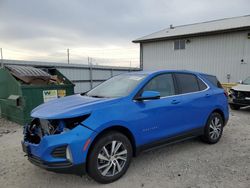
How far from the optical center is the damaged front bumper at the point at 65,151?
2.99 metres

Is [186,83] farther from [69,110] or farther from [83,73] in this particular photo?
[83,73]

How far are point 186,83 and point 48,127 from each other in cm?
276

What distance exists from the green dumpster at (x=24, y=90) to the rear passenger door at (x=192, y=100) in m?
4.27

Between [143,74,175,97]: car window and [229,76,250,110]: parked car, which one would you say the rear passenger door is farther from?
[229,76,250,110]: parked car

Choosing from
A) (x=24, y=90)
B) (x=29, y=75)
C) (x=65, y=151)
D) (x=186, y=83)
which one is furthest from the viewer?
(x=29, y=75)

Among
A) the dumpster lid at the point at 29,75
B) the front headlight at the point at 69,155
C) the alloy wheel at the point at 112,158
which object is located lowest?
the alloy wheel at the point at 112,158

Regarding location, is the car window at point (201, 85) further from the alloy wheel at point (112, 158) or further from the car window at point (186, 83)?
the alloy wheel at point (112, 158)

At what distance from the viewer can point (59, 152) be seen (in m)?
3.01

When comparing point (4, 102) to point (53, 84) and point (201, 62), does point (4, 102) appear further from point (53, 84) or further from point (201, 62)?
point (201, 62)

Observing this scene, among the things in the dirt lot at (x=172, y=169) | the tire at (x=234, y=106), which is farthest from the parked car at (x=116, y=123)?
the tire at (x=234, y=106)

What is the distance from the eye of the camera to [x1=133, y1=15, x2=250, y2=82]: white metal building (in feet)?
47.9

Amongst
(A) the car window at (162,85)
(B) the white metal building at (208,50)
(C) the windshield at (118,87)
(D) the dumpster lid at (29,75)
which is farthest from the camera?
(B) the white metal building at (208,50)

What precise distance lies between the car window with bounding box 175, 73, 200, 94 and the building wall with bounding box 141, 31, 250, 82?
11394 millimetres

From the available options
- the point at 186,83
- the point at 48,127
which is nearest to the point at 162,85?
the point at 186,83
